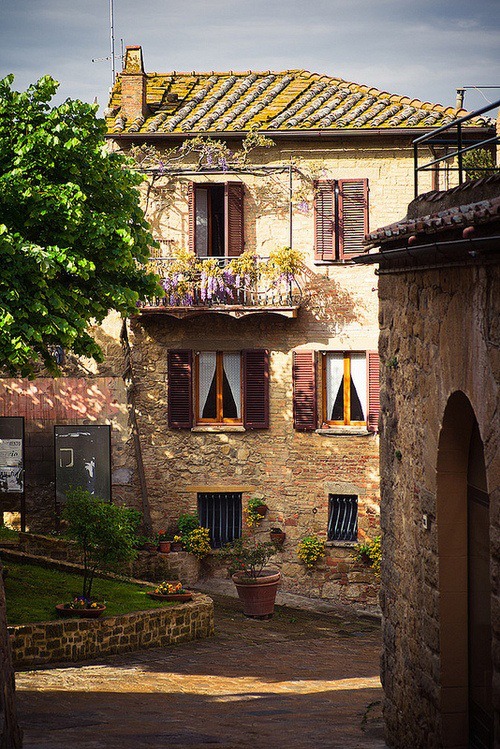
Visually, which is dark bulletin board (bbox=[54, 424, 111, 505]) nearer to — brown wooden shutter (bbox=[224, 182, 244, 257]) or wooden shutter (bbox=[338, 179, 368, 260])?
brown wooden shutter (bbox=[224, 182, 244, 257])

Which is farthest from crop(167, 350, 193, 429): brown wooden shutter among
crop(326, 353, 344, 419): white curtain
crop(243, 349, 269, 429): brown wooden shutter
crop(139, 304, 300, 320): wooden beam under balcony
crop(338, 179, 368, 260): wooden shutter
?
crop(338, 179, 368, 260): wooden shutter

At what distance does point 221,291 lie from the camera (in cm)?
2230

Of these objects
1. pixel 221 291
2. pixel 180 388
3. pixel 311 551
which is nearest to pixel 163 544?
pixel 311 551

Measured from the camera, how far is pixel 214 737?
11.1 m

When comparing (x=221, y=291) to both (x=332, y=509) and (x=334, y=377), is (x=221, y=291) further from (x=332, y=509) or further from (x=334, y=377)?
(x=332, y=509)

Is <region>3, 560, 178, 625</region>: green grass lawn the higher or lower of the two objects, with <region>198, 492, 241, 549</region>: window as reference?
lower

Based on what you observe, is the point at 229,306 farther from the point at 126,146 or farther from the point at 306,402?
the point at 126,146

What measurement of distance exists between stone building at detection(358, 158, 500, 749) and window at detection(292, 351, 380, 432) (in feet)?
40.8

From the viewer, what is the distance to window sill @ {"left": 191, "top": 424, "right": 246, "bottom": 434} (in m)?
22.9

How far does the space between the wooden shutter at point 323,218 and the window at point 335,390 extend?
7.12 ft

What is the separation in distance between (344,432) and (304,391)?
1.20 metres

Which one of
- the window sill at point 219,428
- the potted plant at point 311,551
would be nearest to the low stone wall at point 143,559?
the potted plant at point 311,551

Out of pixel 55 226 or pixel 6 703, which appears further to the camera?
pixel 55 226

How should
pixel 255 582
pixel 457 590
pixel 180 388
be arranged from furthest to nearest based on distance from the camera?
pixel 180 388, pixel 255 582, pixel 457 590
